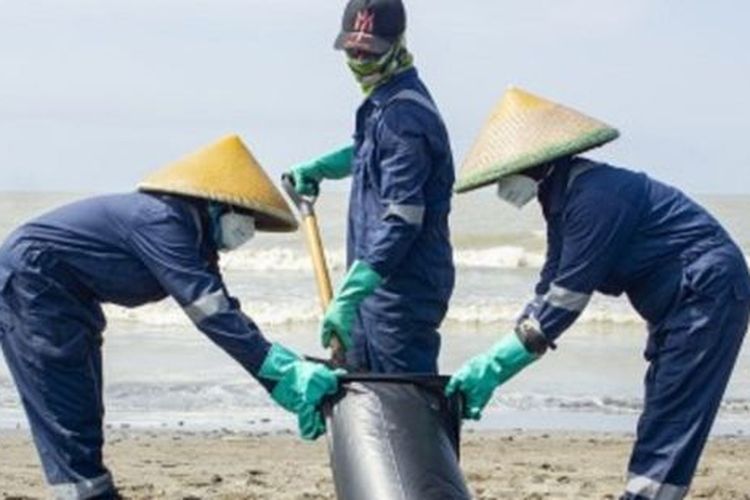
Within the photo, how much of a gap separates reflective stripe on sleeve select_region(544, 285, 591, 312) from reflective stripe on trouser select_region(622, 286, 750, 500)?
1.20 feet

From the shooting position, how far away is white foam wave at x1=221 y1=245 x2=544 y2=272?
94.2ft

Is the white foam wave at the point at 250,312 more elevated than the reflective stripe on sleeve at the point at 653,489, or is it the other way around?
the reflective stripe on sleeve at the point at 653,489

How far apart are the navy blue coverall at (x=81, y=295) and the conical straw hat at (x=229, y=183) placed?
7 cm

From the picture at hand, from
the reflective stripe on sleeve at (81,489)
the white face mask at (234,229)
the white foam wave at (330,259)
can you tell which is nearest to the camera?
the white face mask at (234,229)

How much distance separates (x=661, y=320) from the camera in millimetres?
6520

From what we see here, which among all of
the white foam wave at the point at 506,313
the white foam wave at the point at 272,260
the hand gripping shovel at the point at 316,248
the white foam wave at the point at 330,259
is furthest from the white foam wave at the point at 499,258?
the hand gripping shovel at the point at 316,248

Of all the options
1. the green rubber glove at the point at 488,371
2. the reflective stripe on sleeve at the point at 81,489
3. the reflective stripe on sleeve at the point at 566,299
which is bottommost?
the reflective stripe on sleeve at the point at 81,489

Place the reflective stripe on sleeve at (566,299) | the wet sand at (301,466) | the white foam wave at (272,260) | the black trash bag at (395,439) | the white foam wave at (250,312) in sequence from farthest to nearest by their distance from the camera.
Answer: the white foam wave at (272,260) < the white foam wave at (250,312) < the wet sand at (301,466) < the reflective stripe on sleeve at (566,299) < the black trash bag at (395,439)

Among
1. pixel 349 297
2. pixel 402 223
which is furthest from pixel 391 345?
pixel 402 223

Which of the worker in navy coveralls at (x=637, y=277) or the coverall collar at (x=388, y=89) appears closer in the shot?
the worker in navy coveralls at (x=637, y=277)

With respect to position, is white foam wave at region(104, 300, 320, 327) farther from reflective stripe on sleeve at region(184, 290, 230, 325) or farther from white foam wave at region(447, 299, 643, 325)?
reflective stripe on sleeve at region(184, 290, 230, 325)

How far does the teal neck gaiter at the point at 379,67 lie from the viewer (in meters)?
6.86

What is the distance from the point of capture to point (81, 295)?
6.90m

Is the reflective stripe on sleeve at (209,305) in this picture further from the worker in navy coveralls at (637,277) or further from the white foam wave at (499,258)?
the white foam wave at (499,258)
